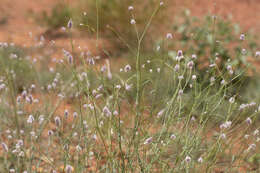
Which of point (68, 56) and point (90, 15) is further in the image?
point (90, 15)

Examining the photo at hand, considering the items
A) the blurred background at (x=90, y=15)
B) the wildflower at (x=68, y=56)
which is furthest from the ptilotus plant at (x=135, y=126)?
the blurred background at (x=90, y=15)

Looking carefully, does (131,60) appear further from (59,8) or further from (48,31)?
(59,8)

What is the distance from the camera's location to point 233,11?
7922 millimetres

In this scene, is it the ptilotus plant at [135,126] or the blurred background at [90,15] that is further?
the blurred background at [90,15]

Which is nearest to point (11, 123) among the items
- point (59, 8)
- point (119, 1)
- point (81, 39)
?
point (119, 1)

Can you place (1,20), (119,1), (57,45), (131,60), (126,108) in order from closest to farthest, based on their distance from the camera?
(126,108) → (131,60) → (119,1) → (57,45) → (1,20)

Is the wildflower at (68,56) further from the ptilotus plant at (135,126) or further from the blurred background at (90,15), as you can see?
the blurred background at (90,15)

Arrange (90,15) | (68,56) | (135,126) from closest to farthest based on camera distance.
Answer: (135,126) < (68,56) < (90,15)

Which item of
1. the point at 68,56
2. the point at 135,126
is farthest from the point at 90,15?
the point at 135,126

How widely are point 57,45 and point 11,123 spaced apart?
11.0 feet

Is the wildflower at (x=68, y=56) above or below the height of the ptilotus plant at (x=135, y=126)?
above

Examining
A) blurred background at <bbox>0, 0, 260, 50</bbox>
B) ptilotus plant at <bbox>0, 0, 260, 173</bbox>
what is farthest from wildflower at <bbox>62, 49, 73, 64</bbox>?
blurred background at <bbox>0, 0, 260, 50</bbox>

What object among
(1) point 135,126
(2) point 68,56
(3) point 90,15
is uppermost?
(2) point 68,56

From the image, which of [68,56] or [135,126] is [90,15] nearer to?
[68,56]
